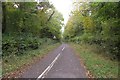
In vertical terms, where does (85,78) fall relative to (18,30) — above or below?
below

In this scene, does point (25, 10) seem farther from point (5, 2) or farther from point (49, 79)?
point (49, 79)

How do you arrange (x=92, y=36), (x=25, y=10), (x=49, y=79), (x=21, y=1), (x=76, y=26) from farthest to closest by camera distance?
(x=76, y=26) < (x=92, y=36) < (x=25, y=10) < (x=21, y=1) < (x=49, y=79)

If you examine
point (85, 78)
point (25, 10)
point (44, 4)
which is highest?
point (44, 4)

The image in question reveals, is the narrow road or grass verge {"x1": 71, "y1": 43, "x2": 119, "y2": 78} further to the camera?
grass verge {"x1": 71, "y1": 43, "x2": 119, "y2": 78}

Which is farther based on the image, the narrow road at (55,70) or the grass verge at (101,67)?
the grass verge at (101,67)

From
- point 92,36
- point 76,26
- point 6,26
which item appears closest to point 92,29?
point 92,36

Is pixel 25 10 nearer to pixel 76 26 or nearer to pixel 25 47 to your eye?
pixel 25 47

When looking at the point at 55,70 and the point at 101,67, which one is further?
the point at 101,67

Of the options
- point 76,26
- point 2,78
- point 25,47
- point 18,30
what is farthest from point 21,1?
point 76,26

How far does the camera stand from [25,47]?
23.2m

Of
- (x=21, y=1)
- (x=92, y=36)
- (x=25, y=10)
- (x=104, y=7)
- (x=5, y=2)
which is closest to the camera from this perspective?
(x=104, y=7)

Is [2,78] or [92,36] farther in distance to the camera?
[92,36]

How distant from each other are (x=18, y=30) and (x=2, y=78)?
45.9ft

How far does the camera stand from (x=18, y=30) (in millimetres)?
23906
